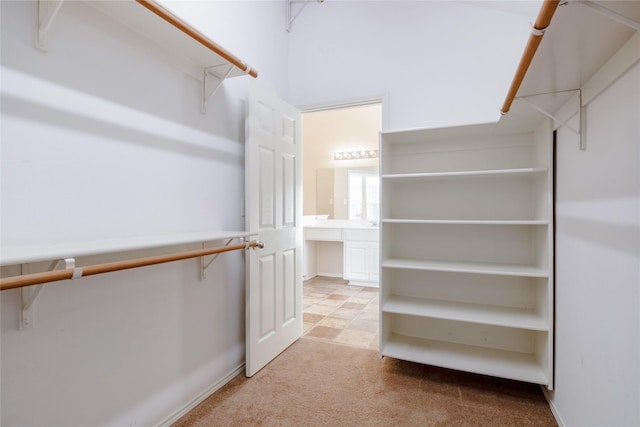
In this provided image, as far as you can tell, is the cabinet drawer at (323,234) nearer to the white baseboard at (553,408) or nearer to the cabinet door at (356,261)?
the cabinet door at (356,261)

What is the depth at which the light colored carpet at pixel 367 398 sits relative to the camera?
5.88 feet

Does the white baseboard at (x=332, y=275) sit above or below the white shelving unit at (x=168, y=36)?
below

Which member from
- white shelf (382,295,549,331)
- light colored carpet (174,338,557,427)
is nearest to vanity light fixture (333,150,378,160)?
white shelf (382,295,549,331)

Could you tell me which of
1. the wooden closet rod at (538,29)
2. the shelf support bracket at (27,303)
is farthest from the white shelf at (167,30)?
the wooden closet rod at (538,29)

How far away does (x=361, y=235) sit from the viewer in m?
4.77

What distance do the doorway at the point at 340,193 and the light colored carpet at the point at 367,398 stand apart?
1.96 m

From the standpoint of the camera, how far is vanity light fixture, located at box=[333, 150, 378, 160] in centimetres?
526

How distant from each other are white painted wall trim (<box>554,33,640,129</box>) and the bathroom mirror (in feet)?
A: 12.1

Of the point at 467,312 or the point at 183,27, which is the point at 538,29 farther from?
the point at 467,312

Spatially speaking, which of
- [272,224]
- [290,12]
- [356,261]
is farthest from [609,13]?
[356,261]

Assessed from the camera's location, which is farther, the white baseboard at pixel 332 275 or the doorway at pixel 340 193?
the white baseboard at pixel 332 275

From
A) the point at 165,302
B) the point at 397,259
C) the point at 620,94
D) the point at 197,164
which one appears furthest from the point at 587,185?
the point at 165,302

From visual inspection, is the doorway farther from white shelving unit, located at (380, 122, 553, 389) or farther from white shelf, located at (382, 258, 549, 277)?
white shelf, located at (382, 258, 549, 277)

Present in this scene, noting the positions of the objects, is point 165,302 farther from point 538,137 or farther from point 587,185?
point 538,137
